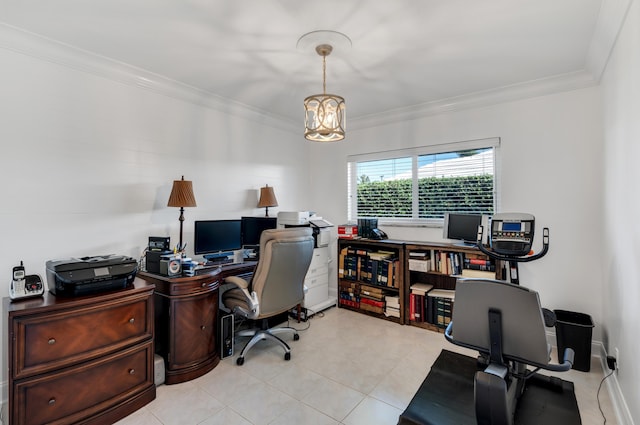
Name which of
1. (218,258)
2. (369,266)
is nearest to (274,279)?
(218,258)

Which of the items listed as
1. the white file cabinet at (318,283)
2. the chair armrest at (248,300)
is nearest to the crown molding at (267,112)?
the white file cabinet at (318,283)

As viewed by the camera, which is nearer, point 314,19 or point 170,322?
point 314,19

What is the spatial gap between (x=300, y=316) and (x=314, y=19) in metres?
2.95

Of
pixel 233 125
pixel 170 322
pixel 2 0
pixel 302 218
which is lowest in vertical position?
pixel 170 322

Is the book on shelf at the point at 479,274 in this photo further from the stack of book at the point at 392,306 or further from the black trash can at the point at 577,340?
the stack of book at the point at 392,306

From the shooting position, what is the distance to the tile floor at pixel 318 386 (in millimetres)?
1933

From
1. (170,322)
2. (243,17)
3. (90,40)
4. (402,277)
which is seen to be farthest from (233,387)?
(90,40)

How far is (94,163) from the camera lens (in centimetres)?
244

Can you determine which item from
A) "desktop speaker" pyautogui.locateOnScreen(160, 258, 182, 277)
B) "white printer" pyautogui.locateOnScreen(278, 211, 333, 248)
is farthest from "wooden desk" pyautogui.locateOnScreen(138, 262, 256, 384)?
"white printer" pyautogui.locateOnScreen(278, 211, 333, 248)

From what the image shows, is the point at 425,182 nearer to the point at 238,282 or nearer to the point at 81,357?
the point at 238,282

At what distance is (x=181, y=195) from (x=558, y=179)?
3.53 m

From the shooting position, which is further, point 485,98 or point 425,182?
point 425,182

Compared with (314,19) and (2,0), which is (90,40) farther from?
(314,19)

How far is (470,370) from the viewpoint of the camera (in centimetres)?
232
